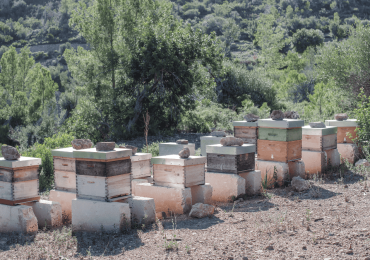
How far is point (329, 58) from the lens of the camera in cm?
1731

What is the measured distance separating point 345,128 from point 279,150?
2.77m

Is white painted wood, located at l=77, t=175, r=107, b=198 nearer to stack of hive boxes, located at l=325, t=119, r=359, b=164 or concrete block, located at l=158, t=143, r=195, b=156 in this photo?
concrete block, located at l=158, t=143, r=195, b=156

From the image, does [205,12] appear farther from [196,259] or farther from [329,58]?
[196,259]

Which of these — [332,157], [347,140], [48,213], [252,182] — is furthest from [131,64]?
[48,213]

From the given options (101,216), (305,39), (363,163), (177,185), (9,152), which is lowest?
(101,216)

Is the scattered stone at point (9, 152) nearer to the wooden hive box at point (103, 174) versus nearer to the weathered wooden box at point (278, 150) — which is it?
the wooden hive box at point (103, 174)

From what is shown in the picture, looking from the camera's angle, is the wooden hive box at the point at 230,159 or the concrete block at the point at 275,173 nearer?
the wooden hive box at the point at 230,159

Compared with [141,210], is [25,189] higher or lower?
higher

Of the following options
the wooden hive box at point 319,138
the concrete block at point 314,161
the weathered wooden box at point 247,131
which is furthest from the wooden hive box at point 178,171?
the wooden hive box at point 319,138

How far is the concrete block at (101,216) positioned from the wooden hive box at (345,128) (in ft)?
20.3

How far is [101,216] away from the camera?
4.61 metres

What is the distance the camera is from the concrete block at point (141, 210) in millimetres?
4805

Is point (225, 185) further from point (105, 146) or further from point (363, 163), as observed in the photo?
point (363, 163)

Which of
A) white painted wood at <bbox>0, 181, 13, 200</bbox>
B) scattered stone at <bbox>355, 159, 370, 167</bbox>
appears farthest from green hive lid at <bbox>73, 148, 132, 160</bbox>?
scattered stone at <bbox>355, 159, 370, 167</bbox>
